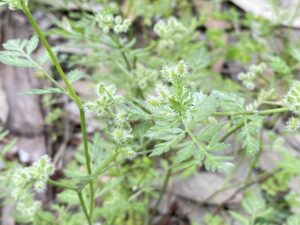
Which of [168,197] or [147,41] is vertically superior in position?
[147,41]

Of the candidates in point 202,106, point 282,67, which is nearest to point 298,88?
point 202,106

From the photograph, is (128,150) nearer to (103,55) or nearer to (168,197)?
(103,55)

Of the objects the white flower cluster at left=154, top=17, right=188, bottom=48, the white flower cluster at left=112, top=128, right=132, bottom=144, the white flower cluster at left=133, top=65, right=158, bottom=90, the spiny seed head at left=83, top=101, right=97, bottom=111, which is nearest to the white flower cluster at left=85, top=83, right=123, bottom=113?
the spiny seed head at left=83, top=101, right=97, bottom=111

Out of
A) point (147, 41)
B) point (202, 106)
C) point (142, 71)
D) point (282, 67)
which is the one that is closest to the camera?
point (202, 106)

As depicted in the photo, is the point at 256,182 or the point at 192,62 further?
the point at 256,182

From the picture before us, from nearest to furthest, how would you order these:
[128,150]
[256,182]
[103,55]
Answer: [128,150] < [103,55] < [256,182]

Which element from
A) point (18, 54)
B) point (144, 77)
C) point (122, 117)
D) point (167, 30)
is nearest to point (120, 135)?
point (122, 117)

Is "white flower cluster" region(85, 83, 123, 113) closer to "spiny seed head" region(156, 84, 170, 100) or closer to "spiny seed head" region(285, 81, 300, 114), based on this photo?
"spiny seed head" region(156, 84, 170, 100)

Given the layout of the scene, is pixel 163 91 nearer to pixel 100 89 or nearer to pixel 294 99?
pixel 100 89

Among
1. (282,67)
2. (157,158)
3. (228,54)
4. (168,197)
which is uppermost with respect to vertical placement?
(282,67)

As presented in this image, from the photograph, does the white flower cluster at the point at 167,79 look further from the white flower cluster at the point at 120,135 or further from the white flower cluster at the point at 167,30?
the white flower cluster at the point at 167,30

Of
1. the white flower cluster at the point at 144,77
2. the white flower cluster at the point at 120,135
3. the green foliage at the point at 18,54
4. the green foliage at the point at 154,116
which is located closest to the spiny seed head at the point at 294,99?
the green foliage at the point at 154,116
